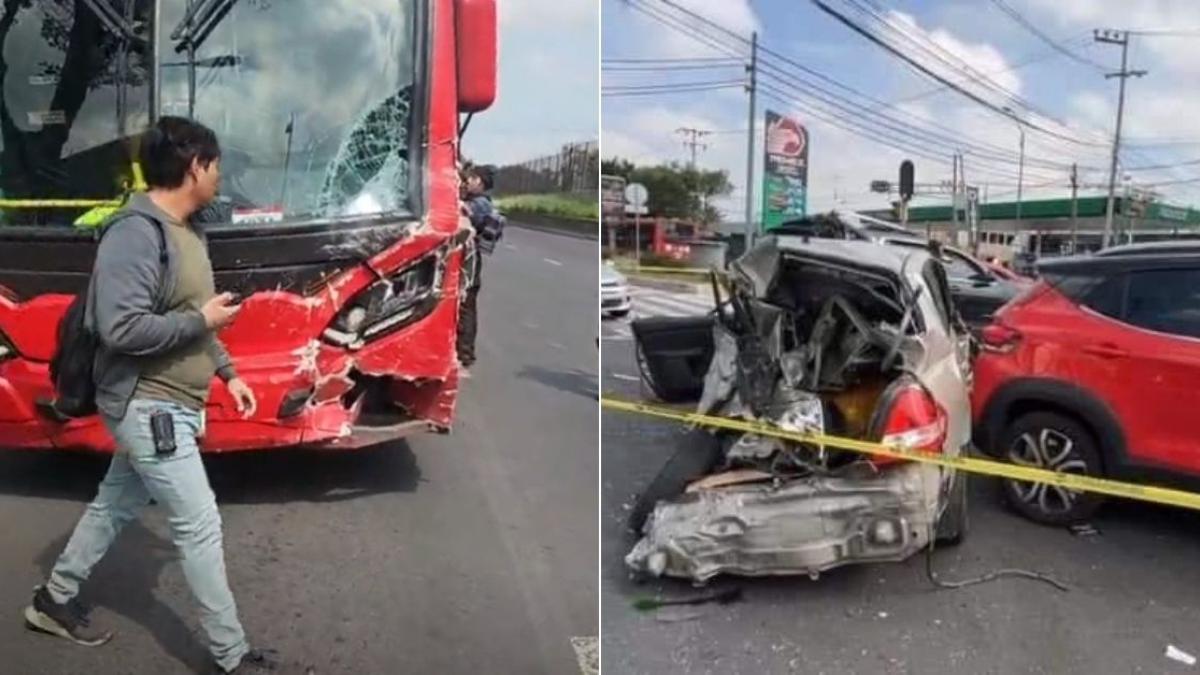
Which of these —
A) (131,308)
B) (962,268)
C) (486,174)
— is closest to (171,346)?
(131,308)

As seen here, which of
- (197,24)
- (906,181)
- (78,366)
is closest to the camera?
(78,366)

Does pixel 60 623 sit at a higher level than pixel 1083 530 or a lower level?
higher

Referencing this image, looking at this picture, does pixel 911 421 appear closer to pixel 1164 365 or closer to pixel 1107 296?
pixel 1164 365

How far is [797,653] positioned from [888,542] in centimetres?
54

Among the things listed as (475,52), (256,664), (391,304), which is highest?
(475,52)

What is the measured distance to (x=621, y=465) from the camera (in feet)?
19.9

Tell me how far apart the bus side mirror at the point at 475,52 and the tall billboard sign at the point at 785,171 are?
125 inches

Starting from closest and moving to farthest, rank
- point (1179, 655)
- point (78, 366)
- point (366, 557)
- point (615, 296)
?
point (78, 366) → point (1179, 655) → point (366, 557) → point (615, 296)

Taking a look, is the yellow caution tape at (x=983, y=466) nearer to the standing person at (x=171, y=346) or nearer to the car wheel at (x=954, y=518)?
the car wheel at (x=954, y=518)

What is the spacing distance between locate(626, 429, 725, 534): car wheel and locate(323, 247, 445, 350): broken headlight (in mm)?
1196

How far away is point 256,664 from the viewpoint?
3195mm

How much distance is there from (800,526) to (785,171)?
4741mm

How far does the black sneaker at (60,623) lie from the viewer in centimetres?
327

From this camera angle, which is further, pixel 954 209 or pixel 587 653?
pixel 954 209
